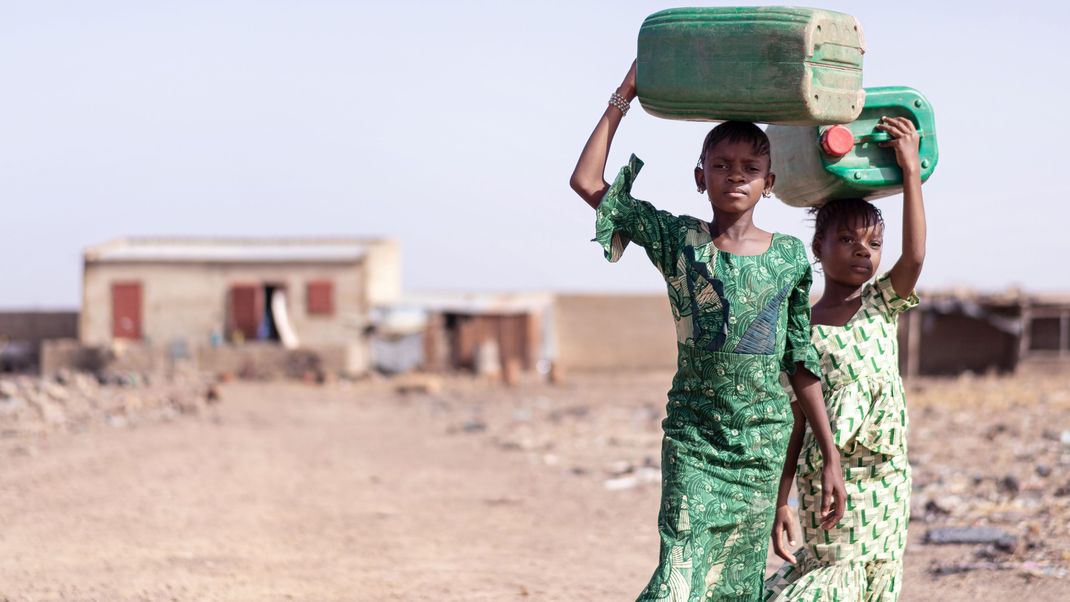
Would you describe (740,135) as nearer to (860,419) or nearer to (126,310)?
(860,419)

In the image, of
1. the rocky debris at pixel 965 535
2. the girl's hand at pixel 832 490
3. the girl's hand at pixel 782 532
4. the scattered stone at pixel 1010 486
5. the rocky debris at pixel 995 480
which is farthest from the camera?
the scattered stone at pixel 1010 486

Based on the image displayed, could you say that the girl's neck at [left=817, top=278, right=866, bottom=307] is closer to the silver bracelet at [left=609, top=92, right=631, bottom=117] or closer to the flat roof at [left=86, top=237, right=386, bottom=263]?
the silver bracelet at [left=609, top=92, right=631, bottom=117]

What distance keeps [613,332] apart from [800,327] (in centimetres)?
2572

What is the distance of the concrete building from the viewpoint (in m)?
28.6

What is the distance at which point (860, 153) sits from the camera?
11.8 ft

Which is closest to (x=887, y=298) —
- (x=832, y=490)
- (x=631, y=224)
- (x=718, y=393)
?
(x=832, y=490)

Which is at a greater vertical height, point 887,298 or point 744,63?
point 744,63

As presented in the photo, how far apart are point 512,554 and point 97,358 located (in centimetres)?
2172

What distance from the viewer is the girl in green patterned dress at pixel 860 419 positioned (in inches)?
139

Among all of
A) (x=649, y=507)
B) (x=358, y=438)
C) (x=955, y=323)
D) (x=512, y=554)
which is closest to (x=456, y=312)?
(x=955, y=323)

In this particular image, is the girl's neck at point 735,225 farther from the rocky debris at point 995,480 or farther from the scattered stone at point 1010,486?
the scattered stone at point 1010,486

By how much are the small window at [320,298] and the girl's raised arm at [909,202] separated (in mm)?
25719

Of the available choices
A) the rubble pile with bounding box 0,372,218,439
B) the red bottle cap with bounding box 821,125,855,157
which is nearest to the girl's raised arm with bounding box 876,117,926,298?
the red bottle cap with bounding box 821,125,855,157

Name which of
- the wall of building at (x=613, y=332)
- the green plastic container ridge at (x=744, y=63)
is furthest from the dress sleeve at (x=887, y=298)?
the wall of building at (x=613, y=332)
